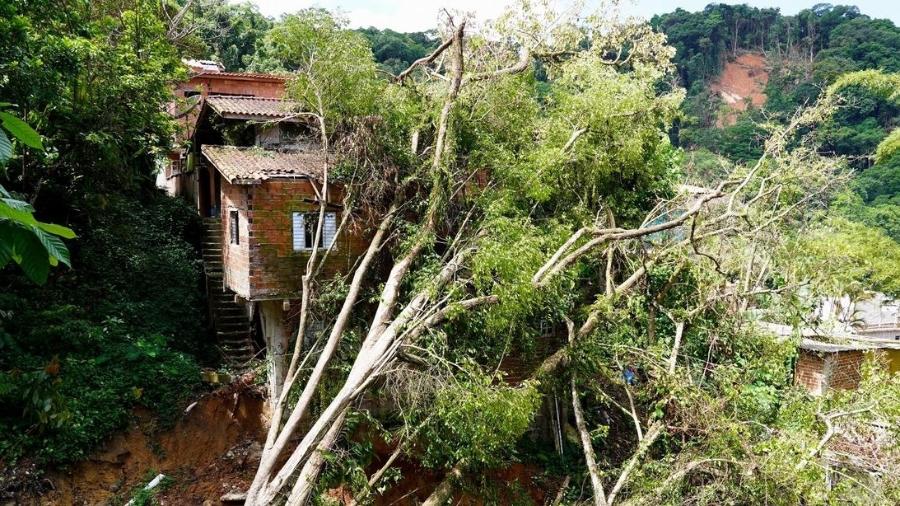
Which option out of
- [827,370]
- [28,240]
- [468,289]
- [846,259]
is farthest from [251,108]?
[846,259]

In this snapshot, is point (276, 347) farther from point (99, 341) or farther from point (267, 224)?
point (99, 341)

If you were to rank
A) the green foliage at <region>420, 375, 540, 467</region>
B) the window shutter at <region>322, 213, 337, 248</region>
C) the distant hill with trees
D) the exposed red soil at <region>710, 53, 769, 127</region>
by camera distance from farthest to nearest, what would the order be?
the exposed red soil at <region>710, 53, 769, 127</region> → the distant hill with trees → the window shutter at <region>322, 213, 337, 248</region> → the green foliage at <region>420, 375, 540, 467</region>

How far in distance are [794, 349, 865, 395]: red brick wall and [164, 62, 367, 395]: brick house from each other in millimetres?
8987

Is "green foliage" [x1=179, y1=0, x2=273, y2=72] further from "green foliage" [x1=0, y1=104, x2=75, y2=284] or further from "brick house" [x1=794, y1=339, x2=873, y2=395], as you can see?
"green foliage" [x1=0, y1=104, x2=75, y2=284]

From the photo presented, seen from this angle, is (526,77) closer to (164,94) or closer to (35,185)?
(164,94)

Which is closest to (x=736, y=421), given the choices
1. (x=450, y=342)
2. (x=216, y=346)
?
(x=450, y=342)

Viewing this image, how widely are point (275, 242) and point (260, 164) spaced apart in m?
1.37

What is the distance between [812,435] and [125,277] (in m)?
11.2

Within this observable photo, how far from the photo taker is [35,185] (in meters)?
11.0

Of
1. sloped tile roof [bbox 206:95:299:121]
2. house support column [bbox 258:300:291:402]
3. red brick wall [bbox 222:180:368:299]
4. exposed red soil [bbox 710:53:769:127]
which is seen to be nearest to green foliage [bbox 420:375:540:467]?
house support column [bbox 258:300:291:402]

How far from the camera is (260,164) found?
10.7 m

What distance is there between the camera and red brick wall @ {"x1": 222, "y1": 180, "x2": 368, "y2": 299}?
1022cm

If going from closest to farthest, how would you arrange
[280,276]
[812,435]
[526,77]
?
1. [812,435]
2. [280,276]
3. [526,77]

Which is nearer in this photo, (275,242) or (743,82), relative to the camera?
(275,242)
